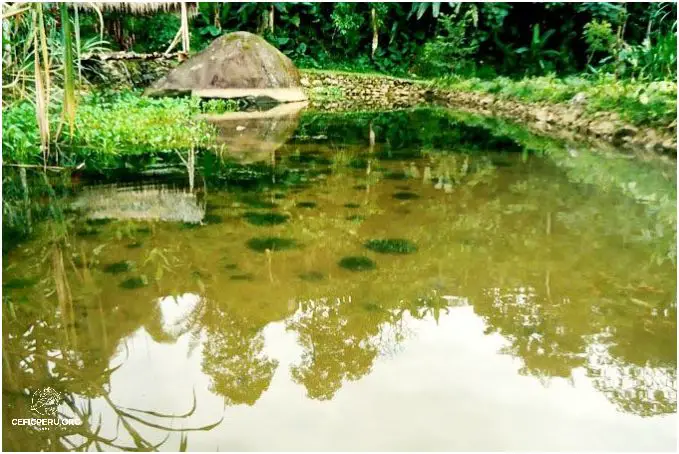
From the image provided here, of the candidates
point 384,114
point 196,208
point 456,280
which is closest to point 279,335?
point 456,280

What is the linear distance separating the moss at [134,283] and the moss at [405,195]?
215 cm

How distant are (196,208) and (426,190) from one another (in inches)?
70.2

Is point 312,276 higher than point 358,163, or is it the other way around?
point 358,163

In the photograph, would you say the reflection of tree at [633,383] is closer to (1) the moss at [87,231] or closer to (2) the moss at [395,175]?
(1) the moss at [87,231]

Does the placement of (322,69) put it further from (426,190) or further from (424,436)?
(424,436)

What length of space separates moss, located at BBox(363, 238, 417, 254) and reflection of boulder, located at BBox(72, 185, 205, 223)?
1.14 meters

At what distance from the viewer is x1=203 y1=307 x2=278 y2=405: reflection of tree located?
6.02 feet

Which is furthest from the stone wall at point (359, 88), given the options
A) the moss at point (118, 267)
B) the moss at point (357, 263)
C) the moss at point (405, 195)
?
the moss at point (118, 267)

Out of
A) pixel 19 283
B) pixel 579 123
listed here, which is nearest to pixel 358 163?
pixel 19 283

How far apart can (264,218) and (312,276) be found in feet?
3.41

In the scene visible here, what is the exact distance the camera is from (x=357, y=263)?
289 centimetres

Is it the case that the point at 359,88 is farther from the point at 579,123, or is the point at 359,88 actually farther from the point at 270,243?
the point at 270,243

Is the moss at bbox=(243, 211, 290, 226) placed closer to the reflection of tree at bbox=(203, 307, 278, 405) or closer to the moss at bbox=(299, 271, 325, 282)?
the moss at bbox=(299, 271, 325, 282)

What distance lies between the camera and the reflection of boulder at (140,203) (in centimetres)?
362
